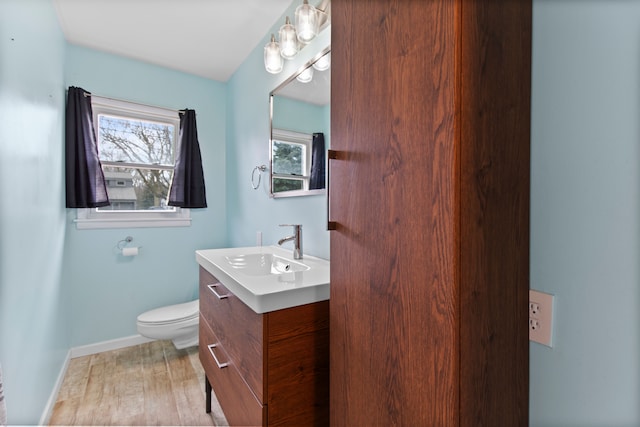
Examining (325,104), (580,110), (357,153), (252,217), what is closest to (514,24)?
(580,110)

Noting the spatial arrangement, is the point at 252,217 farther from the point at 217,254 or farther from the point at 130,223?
the point at 130,223

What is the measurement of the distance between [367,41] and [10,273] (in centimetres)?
160

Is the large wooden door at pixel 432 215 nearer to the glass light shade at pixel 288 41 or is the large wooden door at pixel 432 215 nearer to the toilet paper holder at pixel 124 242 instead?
the glass light shade at pixel 288 41

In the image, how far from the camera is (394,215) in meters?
0.66

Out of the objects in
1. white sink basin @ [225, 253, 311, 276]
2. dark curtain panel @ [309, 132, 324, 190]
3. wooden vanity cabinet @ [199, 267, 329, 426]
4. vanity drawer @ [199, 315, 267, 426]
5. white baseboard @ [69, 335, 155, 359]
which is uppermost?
dark curtain panel @ [309, 132, 324, 190]

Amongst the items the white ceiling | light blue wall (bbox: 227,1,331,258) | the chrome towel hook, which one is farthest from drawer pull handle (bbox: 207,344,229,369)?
the white ceiling

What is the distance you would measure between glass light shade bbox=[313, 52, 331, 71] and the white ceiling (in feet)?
2.10

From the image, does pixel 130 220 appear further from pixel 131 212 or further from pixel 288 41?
pixel 288 41

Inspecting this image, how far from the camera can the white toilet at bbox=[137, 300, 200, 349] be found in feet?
7.00

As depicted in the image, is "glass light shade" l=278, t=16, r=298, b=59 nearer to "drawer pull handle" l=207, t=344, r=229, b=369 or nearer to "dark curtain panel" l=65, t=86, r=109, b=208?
"drawer pull handle" l=207, t=344, r=229, b=369

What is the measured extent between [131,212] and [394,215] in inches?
103

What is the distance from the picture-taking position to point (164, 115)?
2.64 meters

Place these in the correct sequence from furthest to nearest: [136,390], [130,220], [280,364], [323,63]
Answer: [130,220] → [136,390] → [323,63] → [280,364]

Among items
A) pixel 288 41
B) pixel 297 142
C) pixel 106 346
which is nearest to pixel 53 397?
pixel 106 346
